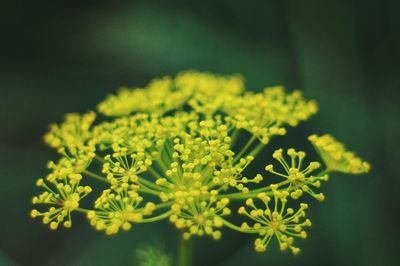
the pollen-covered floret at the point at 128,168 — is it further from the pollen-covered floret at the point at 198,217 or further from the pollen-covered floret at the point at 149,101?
the pollen-covered floret at the point at 149,101

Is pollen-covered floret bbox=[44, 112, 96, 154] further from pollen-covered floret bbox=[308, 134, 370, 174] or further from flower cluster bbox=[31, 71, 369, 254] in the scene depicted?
pollen-covered floret bbox=[308, 134, 370, 174]

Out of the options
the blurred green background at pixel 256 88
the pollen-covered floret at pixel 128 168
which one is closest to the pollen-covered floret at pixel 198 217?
the pollen-covered floret at pixel 128 168

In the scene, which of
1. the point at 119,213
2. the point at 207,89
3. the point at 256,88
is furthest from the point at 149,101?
the point at 256,88

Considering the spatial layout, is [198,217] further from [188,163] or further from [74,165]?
[74,165]

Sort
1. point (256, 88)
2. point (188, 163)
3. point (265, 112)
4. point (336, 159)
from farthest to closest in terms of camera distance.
Result: point (256, 88) → point (265, 112) → point (336, 159) → point (188, 163)

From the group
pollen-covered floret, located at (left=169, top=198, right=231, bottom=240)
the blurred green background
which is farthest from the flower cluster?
the blurred green background

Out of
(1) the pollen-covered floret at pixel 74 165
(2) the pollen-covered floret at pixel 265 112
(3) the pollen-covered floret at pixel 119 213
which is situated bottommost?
(3) the pollen-covered floret at pixel 119 213
